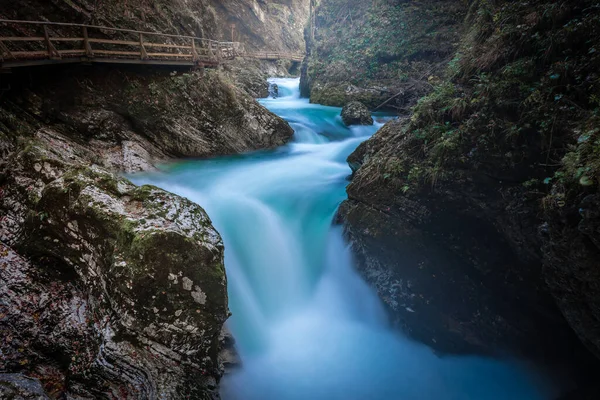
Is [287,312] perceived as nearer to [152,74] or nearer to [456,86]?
[456,86]

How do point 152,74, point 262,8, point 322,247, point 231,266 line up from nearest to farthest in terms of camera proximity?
point 231,266, point 322,247, point 152,74, point 262,8

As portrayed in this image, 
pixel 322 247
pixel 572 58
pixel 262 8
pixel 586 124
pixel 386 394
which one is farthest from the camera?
pixel 262 8

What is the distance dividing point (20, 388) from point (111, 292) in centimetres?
120

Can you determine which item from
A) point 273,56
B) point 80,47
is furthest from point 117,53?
point 273,56

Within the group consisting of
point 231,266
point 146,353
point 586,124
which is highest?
point 586,124

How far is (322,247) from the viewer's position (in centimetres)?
706

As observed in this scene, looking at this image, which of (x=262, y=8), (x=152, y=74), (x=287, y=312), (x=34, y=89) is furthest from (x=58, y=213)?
(x=262, y=8)

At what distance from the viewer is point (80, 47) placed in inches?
313

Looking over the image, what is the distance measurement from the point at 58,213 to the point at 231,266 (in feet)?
10.0

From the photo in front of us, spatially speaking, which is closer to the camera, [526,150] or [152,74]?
[526,150]

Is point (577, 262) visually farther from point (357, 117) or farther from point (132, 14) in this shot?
point (132, 14)

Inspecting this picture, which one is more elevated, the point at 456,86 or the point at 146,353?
the point at 456,86

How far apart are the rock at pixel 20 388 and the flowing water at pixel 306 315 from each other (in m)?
2.34

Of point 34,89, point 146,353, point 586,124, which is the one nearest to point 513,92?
Answer: point 586,124
